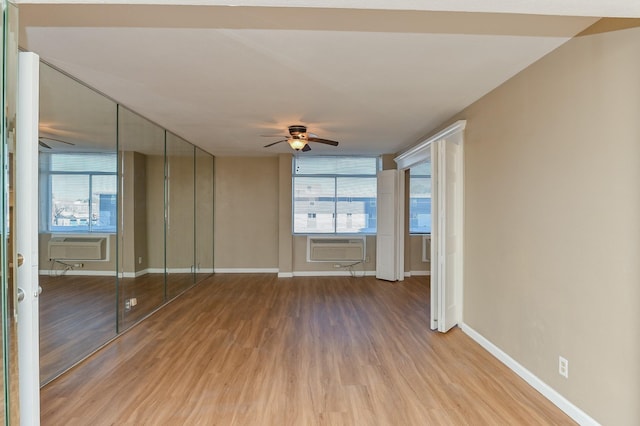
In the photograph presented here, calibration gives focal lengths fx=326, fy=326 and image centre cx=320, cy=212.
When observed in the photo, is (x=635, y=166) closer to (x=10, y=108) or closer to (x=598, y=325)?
(x=598, y=325)

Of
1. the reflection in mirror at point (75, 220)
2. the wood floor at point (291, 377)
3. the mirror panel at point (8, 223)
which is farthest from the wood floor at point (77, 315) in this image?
the mirror panel at point (8, 223)

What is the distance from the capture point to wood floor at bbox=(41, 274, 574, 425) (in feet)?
7.00

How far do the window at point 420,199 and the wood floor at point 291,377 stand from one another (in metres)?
3.24

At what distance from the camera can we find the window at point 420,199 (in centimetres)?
723

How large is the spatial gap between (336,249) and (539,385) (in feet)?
14.5

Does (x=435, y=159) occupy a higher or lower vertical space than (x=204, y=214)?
higher

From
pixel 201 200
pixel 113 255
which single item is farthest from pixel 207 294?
pixel 113 255

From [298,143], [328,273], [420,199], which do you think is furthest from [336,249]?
[298,143]

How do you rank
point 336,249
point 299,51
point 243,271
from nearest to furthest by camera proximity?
Result: point 299,51 → point 336,249 → point 243,271

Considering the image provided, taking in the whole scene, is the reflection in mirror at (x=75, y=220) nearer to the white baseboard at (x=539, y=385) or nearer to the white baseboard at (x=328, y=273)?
the white baseboard at (x=539, y=385)

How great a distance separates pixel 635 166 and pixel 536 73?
3.65 ft

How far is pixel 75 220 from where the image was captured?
8.94 feet

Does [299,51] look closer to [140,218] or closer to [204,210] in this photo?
[140,218]

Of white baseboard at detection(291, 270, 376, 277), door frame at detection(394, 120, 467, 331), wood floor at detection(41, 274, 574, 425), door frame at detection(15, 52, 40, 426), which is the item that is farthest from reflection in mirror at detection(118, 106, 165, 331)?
door frame at detection(394, 120, 467, 331)
